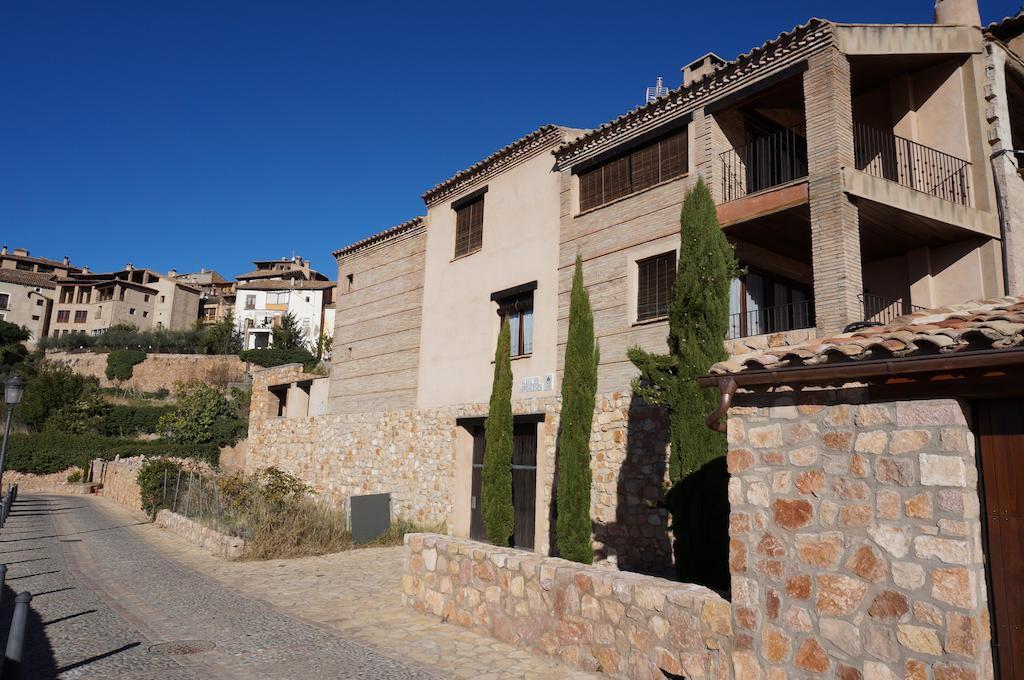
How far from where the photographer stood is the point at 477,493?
15.7m

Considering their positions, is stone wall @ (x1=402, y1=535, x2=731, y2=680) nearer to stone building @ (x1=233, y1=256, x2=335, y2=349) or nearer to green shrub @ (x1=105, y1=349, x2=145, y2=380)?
green shrub @ (x1=105, y1=349, x2=145, y2=380)

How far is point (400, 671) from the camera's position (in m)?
6.23

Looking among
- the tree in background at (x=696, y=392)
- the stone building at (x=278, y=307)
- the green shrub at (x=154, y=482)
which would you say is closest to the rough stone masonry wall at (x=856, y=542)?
the tree in background at (x=696, y=392)

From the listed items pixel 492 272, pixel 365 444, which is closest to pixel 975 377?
pixel 492 272

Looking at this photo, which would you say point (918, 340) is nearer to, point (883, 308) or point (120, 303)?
point (883, 308)

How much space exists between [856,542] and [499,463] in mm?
7547

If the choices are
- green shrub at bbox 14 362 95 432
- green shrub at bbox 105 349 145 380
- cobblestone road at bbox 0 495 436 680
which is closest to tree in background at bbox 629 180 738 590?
cobblestone road at bbox 0 495 436 680

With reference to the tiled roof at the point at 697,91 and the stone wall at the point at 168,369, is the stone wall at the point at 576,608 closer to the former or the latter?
the tiled roof at the point at 697,91

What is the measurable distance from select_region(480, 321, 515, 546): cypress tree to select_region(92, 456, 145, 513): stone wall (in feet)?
51.9

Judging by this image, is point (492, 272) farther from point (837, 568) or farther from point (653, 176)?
point (837, 568)

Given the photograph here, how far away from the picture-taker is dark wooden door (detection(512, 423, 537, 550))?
1376 centimetres

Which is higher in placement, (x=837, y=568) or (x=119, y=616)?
(x=837, y=568)

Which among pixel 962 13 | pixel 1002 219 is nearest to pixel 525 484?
pixel 1002 219

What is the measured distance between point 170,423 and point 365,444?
23211mm
